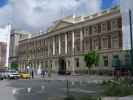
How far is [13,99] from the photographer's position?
53.0 ft

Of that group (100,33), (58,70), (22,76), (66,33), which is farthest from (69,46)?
(22,76)

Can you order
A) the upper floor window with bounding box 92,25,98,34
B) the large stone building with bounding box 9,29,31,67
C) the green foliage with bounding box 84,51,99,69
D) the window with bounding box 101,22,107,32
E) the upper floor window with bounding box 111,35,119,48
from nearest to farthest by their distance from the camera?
the upper floor window with bounding box 111,35,119,48, the green foliage with bounding box 84,51,99,69, the window with bounding box 101,22,107,32, the upper floor window with bounding box 92,25,98,34, the large stone building with bounding box 9,29,31,67

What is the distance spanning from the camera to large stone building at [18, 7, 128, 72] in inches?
2751

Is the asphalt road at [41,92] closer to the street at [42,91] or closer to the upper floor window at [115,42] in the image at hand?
the street at [42,91]

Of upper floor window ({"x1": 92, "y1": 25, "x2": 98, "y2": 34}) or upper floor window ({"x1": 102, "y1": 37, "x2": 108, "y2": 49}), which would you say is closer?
upper floor window ({"x1": 102, "y1": 37, "x2": 108, "y2": 49})

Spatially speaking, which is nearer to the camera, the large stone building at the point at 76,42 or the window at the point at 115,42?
the window at the point at 115,42

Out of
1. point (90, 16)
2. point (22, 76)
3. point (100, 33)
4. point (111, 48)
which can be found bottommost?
point (22, 76)

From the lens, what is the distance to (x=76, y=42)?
277 feet

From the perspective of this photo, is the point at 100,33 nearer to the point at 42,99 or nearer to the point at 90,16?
the point at 90,16

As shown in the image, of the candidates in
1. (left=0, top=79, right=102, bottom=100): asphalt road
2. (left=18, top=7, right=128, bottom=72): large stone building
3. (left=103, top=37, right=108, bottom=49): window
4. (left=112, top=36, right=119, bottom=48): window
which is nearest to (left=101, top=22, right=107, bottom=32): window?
(left=18, top=7, right=128, bottom=72): large stone building

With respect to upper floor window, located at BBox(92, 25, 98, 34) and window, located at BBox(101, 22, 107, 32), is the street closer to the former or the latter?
window, located at BBox(101, 22, 107, 32)

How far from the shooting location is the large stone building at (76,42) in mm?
69875

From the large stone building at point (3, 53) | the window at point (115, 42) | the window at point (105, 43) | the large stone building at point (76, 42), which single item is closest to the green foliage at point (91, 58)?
the large stone building at point (76, 42)

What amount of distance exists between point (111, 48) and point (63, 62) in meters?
23.5
